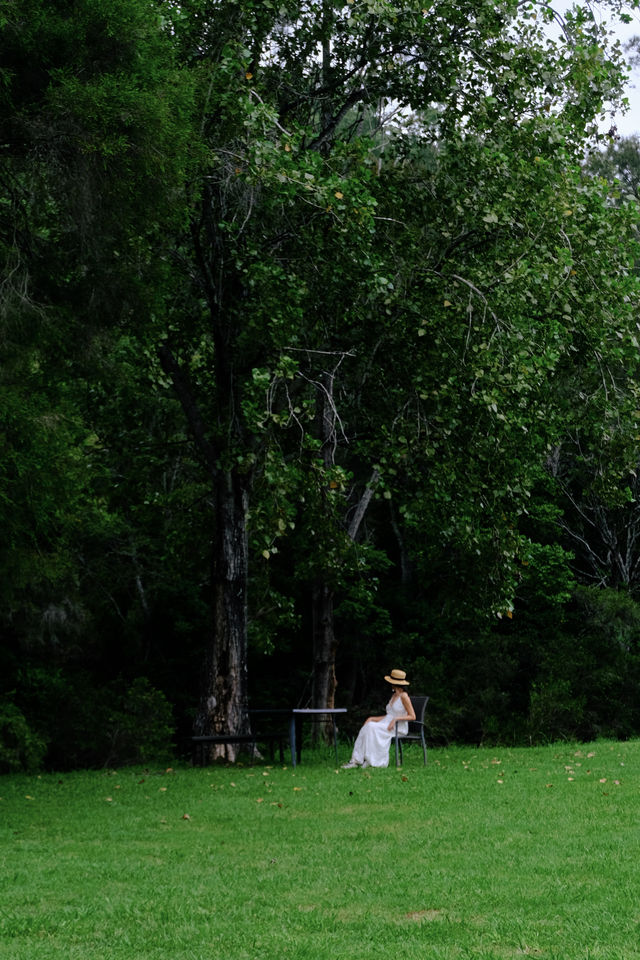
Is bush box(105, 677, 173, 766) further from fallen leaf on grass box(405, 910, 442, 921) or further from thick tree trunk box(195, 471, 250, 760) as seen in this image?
fallen leaf on grass box(405, 910, 442, 921)

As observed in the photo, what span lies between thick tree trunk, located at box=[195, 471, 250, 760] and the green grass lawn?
3.12m

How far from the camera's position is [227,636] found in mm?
15680

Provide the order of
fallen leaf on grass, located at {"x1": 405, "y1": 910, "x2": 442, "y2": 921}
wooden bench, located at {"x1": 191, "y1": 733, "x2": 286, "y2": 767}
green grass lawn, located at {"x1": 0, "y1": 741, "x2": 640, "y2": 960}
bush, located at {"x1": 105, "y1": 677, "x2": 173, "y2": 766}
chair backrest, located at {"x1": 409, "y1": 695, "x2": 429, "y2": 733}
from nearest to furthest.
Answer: green grass lawn, located at {"x1": 0, "y1": 741, "x2": 640, "y2": 960}, fallen leaf on grass, located at {"x1": 405, "y1": 910, "x2": 442, "y2": 921}, wooden bench, located at {"x1": 191, "y1": 733, "x2": 286, "y2": 767}, chair backrest, located at {"x1": 409, "y1": 695, "x2": 429, "y2": 733}, bush, located at {"x1": 105, "y1": 677, "x2": 173, "y2": 766}

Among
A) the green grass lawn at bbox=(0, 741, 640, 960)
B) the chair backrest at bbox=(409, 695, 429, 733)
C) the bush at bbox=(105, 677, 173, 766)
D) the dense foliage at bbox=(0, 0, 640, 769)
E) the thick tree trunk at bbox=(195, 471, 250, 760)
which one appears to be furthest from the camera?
the bush at bbox=(105, 677, 173, 766)

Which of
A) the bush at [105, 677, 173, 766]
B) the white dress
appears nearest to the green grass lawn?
the white dress

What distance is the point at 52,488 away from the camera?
12.9 meters

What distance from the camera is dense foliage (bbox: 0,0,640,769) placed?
1048cm

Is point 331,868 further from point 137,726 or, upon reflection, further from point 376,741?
point 137,726

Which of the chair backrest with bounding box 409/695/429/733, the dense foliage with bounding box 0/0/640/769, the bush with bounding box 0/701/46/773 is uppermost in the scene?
the dense foliage with bounding box 0/0/640/769

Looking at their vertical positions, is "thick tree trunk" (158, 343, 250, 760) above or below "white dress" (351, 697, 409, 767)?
above

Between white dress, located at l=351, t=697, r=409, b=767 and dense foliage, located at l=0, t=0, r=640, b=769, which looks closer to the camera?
dense foliage, located at l=0, t=0, r=640, b=769

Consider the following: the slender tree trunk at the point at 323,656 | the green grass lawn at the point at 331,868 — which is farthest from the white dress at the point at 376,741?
the slender tree trunk at the point at 323,656

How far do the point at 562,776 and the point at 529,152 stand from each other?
794cm

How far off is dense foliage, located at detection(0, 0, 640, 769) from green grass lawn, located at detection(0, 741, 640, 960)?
3.43 metres
